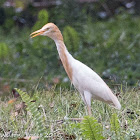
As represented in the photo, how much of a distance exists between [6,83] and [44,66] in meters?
0.75

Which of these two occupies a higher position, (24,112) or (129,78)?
(129,78)

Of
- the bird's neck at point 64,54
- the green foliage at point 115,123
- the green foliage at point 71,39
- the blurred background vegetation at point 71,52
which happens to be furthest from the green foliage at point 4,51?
the green foliage at point 115,123

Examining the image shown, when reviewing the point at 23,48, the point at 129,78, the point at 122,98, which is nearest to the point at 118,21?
the point at 23,48

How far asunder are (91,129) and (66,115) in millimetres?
806

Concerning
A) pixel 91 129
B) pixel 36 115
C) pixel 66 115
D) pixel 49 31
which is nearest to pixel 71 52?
pixel 49 31

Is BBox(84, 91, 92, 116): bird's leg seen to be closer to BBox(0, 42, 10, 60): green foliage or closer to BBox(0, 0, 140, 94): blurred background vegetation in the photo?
BBox(0, 0, 140, 94): blurred background vegetation

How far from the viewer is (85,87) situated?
14.6 ft

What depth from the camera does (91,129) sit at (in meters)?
3.38

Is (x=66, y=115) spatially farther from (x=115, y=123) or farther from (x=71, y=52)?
(x=71, y=52)

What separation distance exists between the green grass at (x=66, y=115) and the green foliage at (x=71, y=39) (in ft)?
8.68

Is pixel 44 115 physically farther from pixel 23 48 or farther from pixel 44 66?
pixel 23 48

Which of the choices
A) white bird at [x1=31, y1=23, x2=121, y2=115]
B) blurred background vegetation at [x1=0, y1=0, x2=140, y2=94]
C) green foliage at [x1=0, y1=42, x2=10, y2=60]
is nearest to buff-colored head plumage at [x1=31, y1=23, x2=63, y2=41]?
white bird at [x1=31, y1=23, x2=121, y2=115]

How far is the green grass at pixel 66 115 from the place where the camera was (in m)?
3.72

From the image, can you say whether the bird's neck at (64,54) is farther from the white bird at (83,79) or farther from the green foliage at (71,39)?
the green foliage at (71,39)
